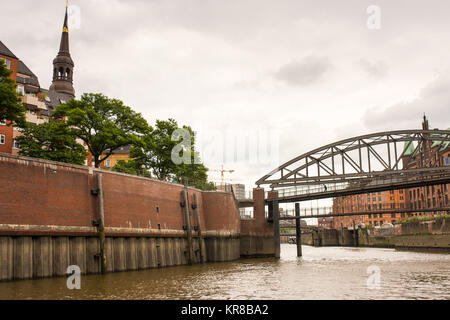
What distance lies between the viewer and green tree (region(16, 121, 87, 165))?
4231 cm

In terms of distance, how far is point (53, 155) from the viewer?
42.5 m

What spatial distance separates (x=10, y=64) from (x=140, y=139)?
63.3 ft

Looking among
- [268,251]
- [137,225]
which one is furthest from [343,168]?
[137,225]

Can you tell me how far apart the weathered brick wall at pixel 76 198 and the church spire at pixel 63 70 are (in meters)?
54.6

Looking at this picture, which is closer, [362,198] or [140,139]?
[140,139]

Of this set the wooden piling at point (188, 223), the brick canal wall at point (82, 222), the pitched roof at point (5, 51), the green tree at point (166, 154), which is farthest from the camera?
the green tree at point (166, 154)

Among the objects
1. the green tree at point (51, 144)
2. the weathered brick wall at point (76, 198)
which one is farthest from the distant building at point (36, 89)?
the weathered brick wall at point (76, 198)

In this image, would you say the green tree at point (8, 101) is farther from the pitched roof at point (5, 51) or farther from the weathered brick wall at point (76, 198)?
the pitched roof at point (5, 51)

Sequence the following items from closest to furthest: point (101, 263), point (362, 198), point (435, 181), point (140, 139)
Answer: point (101, 263) → point (140, 139) → point (435, 181) → point (362, 198)

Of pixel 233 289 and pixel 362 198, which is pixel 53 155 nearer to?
pixel 233 289

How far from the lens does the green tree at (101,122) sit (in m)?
46.2

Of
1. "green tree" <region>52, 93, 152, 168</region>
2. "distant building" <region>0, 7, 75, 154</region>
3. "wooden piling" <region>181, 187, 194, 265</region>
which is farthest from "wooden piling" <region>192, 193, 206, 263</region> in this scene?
"distant building" <region>0, 7, 75, 154</region>

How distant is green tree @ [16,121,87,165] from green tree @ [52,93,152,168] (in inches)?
51.6

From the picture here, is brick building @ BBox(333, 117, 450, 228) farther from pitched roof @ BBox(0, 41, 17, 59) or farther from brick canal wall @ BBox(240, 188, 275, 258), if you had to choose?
pitched roof @ BBox(0, 41, 17, 59)
